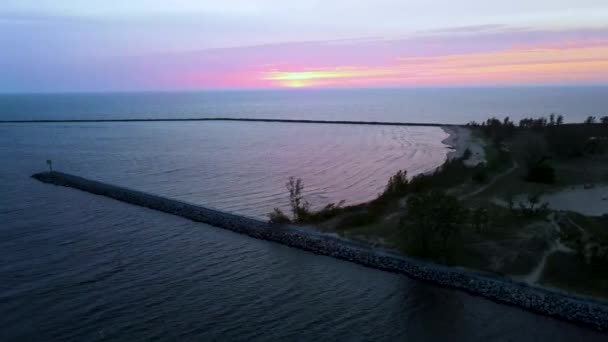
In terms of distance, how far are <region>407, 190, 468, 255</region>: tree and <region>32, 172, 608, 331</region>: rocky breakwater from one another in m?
1.43

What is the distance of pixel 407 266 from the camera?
2106cm

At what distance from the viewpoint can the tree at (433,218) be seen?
21422mm

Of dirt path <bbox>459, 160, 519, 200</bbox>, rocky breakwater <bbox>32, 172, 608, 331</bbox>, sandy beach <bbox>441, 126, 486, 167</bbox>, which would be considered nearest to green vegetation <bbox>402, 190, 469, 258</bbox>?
rocky breakwater <bbox>32, 172, 608, 331</bbox>

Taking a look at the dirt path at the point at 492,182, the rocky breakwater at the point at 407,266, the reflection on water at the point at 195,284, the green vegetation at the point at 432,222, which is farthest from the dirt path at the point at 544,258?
the dirt path at the point at 492,182

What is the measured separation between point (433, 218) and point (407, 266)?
8.89 ft

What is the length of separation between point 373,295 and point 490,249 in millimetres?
7185

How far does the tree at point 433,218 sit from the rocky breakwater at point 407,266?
1.43m

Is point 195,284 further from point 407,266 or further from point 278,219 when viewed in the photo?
point 407,266

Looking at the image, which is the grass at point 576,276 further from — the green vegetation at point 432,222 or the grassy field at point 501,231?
the green vegetation at point 432,222

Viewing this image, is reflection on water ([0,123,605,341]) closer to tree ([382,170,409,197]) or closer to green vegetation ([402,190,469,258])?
green vegetation ([402,190,469,258])

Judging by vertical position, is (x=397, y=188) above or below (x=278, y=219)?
above

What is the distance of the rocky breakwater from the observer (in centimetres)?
1677

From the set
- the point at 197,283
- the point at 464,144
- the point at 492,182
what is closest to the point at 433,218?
the point at 197,283

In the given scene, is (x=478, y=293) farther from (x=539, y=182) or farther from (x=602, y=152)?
(x=602, y=152)
